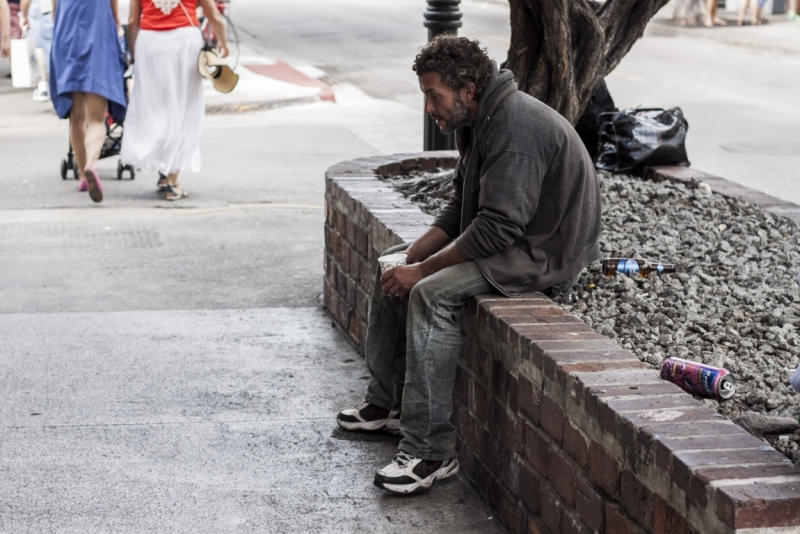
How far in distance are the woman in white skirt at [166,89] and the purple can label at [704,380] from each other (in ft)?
19.3

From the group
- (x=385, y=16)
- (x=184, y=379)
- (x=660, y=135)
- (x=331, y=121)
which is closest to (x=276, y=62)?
(x=331, y=121)

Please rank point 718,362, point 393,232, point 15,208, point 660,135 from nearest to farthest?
point 718,362
point 393,232
point 660,135
point 15,208

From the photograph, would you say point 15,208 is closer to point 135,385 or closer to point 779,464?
point 135,385

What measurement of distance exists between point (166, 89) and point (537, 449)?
593 centimetres

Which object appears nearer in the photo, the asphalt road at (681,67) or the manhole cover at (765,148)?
the manhole cover at (765,148)

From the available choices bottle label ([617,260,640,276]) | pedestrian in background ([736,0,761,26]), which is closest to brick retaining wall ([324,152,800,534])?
bottle label ([617,260,640,276])

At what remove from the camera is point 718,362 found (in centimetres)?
373

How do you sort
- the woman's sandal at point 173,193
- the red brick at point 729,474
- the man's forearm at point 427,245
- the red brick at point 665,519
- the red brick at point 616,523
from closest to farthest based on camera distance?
1. the red brick at point 729,474
2. the red brick at point 665,519
3. the red brick at point 616,523
4. the man's forearm at point 427,245
5. the woman's sandal at point 173,193

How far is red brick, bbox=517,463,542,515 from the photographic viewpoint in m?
3.43

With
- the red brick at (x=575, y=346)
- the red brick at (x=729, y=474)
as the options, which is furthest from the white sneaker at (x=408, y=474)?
the red brick at (x=729, y=474)

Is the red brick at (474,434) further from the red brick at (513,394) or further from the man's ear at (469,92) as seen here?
the man's ear at (469,92)

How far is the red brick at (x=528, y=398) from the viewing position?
3.42 m

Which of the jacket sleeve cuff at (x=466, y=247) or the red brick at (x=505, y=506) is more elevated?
the jacket sleeve cuff at (x=466, y=247)

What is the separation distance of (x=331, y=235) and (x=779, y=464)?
367 cm
